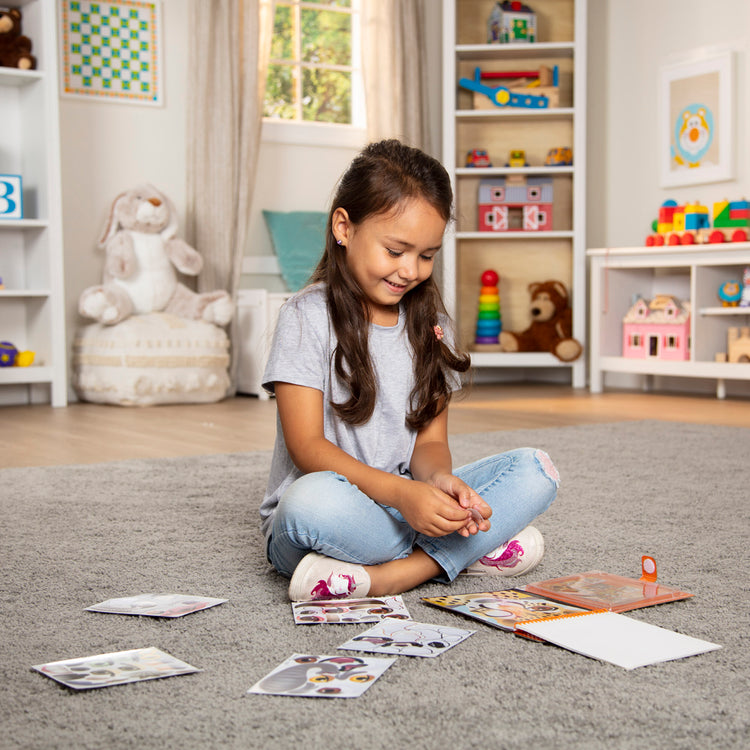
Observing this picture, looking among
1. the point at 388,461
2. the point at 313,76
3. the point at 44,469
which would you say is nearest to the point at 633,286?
the point at 313,76

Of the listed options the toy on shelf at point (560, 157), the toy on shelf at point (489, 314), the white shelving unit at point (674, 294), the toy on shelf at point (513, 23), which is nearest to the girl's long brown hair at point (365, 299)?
the white shelving unit at point (674, 294)

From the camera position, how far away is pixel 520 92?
449cm

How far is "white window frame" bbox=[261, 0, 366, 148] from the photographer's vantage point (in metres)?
4.34

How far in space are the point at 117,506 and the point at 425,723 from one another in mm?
1069

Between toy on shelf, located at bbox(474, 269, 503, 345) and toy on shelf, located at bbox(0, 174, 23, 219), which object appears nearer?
toy on shelf, located at bbox(0, 174, 23, 219)

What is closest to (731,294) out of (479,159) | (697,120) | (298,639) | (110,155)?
(697,120)

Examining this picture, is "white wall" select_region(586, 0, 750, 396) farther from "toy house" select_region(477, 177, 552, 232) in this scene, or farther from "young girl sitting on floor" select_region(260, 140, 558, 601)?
"young girl sitting on floor" select_region(260, 140, 558, 601)

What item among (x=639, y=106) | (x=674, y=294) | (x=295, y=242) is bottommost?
(x=674, y=294)

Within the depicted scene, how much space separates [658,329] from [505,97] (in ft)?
4.25

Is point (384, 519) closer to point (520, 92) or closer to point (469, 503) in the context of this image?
point (469, 503)

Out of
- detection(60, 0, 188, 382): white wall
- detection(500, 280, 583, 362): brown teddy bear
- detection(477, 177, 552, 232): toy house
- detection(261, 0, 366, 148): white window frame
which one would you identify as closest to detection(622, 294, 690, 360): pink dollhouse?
detection(500, 280, 583, 362): brown teddy bear

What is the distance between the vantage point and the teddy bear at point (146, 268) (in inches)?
144

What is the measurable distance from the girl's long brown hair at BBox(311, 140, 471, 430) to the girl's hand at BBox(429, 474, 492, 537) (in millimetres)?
175

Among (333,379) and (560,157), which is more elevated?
(560,157)
